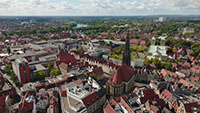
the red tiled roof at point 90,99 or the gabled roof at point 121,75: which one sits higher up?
the gabled roof at point 121,75

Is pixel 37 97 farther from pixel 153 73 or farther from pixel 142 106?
pixel 153 73

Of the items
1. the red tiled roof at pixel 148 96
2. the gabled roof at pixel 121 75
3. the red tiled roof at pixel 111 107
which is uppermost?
the gabled roof at pixel 121 75

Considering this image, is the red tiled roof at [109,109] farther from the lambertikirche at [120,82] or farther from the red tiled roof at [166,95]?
the red tiled roof at [166,95]

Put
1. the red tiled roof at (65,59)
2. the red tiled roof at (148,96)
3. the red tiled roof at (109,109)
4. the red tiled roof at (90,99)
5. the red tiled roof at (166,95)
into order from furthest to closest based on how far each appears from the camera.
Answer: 1. the red tiled roof at (65,59)
2. the red tiled roof at (166,95)
3. the red tiled roof at (148,96)
4. the red tiled roof at (90,99)
5. the red tiled roof at (109,109)

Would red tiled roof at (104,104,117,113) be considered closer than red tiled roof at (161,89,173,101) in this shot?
Yes

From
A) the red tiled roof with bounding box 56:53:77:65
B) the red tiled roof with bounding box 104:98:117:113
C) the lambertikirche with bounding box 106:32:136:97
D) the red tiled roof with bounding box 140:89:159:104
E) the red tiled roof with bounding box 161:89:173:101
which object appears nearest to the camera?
the red tiled roof with bounding box 104:98:117:113

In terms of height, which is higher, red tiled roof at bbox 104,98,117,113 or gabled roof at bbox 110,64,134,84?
gabled roof at bbox 110,64,134,84

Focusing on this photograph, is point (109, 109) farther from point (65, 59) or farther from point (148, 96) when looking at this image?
point (65, 59)

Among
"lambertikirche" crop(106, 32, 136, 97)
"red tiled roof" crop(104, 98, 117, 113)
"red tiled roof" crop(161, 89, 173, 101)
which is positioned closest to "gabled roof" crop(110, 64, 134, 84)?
"lambertikirche" crop(106, 32, 136, 97)

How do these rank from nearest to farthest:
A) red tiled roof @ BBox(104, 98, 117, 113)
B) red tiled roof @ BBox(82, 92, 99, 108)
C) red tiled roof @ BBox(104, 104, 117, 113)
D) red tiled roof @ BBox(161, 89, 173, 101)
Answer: red tiled roof @ BBox(104, 104, 117, 113)
red tiled roof @ BBox(104, 98, 117, 113)
red tiled roof @ BBox(82, 92, 99, 108)
red tiled roof @ BBox(161, 89, 173, 101)

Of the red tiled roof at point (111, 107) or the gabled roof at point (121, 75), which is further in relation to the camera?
the gabled roof at point (121, 75)

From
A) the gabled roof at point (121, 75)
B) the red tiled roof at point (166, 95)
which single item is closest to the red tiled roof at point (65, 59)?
the gabled roof at point (121, 75)

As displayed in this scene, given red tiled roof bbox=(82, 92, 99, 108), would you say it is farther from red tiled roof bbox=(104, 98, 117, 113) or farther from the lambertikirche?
the lambertikirche

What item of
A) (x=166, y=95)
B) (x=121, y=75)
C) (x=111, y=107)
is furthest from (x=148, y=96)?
(x=111, y=107)
